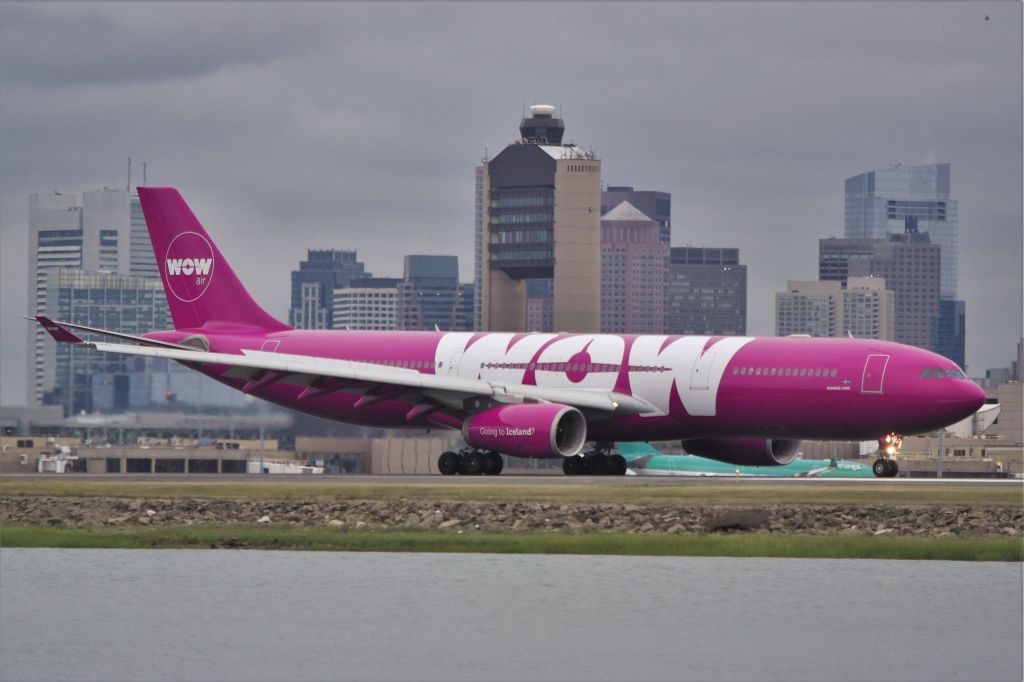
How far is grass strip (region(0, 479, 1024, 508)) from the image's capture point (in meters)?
44.3

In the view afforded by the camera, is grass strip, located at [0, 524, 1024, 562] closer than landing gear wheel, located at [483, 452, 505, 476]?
Yes

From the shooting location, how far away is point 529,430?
170 ft

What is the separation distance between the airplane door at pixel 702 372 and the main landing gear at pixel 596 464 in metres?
4.75

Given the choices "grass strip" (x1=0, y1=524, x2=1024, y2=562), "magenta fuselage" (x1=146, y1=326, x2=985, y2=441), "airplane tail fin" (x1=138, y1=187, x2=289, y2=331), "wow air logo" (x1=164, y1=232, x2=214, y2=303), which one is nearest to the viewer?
"grass strip" (x1=0, y1=524, x2=1024, y2=562)

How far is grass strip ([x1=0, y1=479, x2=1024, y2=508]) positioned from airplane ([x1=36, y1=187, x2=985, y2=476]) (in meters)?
3.21

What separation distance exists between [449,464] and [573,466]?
4.03m

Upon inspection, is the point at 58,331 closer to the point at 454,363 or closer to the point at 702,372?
the point at 454,363

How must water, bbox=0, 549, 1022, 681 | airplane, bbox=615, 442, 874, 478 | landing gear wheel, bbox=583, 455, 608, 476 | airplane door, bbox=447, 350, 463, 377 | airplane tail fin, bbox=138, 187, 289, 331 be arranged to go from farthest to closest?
airplane, bbox=615, 442, 874, 478 → airplane tail fin, bbox=138, 187, 289, 331 → airplane door, bbox=447, 350, 463, 377 → landing gear wheel, bbox=583, 455, 608, 476 → water, bbox=0, 549, 1022, 681

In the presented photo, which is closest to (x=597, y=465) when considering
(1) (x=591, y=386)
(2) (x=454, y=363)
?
(1) (x=591, y=386)

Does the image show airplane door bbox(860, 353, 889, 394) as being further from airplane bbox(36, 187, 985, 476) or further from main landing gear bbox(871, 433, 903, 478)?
main landing gear bbox(871, 433, 903, 478)

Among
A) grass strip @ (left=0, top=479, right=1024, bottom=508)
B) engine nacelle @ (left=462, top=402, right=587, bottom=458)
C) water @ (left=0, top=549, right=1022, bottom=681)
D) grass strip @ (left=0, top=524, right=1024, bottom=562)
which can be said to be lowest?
water @ (left=0, top=549, right=1022, bottom=681)

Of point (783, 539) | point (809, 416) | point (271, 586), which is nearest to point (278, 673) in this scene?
point (271, 586)

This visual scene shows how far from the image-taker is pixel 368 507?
1740 inches

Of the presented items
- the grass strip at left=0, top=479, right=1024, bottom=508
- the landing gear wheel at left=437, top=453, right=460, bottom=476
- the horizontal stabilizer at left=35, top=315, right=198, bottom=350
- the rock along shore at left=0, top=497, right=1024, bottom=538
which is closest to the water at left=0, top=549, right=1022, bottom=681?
the rock along shore at left=0, top=497, right=1024, bottom=538
